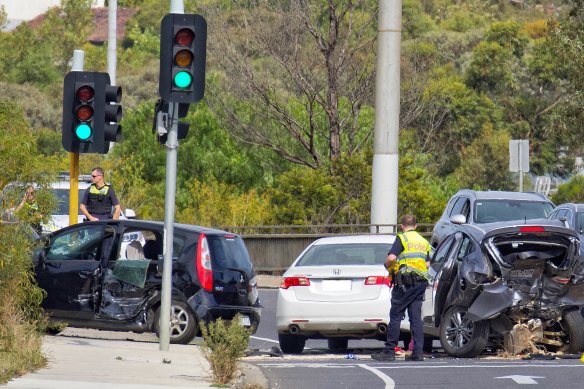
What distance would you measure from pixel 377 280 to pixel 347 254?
3.36ft

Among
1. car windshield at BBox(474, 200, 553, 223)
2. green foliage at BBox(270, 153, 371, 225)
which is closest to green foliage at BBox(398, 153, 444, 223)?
green foliage at BBox(270, 153, 371, 225)

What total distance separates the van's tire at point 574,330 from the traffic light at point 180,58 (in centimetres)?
494

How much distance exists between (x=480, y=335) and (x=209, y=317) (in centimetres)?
333

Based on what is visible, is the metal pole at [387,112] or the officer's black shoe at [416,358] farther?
the metal pole at [387,112]

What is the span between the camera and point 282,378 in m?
15.0

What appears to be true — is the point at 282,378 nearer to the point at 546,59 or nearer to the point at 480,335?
the point at 480,335

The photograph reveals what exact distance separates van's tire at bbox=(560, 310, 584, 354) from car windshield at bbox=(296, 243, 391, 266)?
9.50ft

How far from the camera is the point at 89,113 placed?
17953mm

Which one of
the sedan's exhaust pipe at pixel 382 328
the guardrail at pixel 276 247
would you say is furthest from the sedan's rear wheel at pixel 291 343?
the guardrail at pixel 276 247

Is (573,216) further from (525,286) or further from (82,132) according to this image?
(82,132)

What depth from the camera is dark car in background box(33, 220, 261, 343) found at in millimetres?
18250

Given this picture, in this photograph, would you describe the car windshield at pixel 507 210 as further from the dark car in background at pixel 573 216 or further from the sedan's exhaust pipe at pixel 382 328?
the sedan's exhaust pipe at pixel 382 328

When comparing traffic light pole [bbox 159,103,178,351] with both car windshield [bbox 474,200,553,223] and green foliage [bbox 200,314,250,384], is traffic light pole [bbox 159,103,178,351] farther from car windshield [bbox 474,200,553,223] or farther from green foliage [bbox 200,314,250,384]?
car windshield [bbox 474,200,553,223]

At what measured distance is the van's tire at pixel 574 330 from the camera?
1705 centimetres
